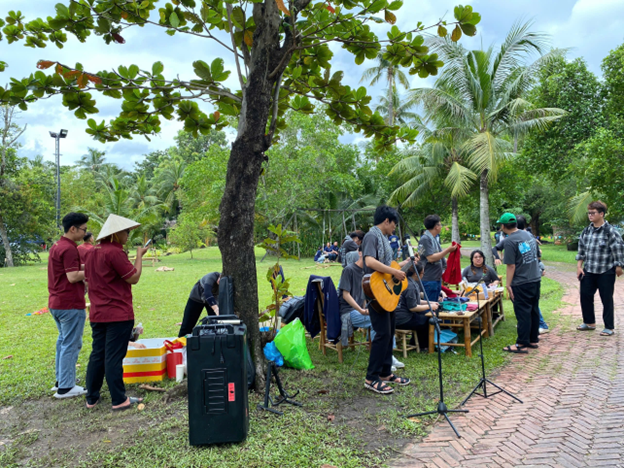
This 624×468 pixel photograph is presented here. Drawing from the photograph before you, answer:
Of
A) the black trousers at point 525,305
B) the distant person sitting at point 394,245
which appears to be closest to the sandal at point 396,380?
the distant person sitting at point 394,245

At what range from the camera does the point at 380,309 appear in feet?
14.7

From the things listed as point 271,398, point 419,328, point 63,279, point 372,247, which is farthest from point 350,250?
point 63,279

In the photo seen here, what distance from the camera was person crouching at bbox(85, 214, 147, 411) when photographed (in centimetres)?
411

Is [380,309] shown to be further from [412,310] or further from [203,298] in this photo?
[203,298]

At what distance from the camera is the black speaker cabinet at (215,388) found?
130 inches

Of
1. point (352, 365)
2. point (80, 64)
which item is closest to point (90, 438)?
point (352, 365)

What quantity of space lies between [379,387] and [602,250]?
4.41 meters

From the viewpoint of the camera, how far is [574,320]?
7801 millimetres

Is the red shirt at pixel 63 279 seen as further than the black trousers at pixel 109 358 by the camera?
Yes

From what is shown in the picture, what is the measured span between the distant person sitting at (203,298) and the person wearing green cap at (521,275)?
12.9 ft

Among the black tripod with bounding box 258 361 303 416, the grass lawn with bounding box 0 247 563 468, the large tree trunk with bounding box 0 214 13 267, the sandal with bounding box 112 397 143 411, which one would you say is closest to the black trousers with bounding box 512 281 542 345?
the grass lawn with bounding box 0 247 563 468

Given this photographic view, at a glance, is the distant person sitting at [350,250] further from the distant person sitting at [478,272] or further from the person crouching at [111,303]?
the person crouching at [111,303]

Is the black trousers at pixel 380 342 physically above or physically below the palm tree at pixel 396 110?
below

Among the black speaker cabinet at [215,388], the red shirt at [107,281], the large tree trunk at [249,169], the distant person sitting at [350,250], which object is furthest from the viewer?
the distant person sitting at [350,250]
